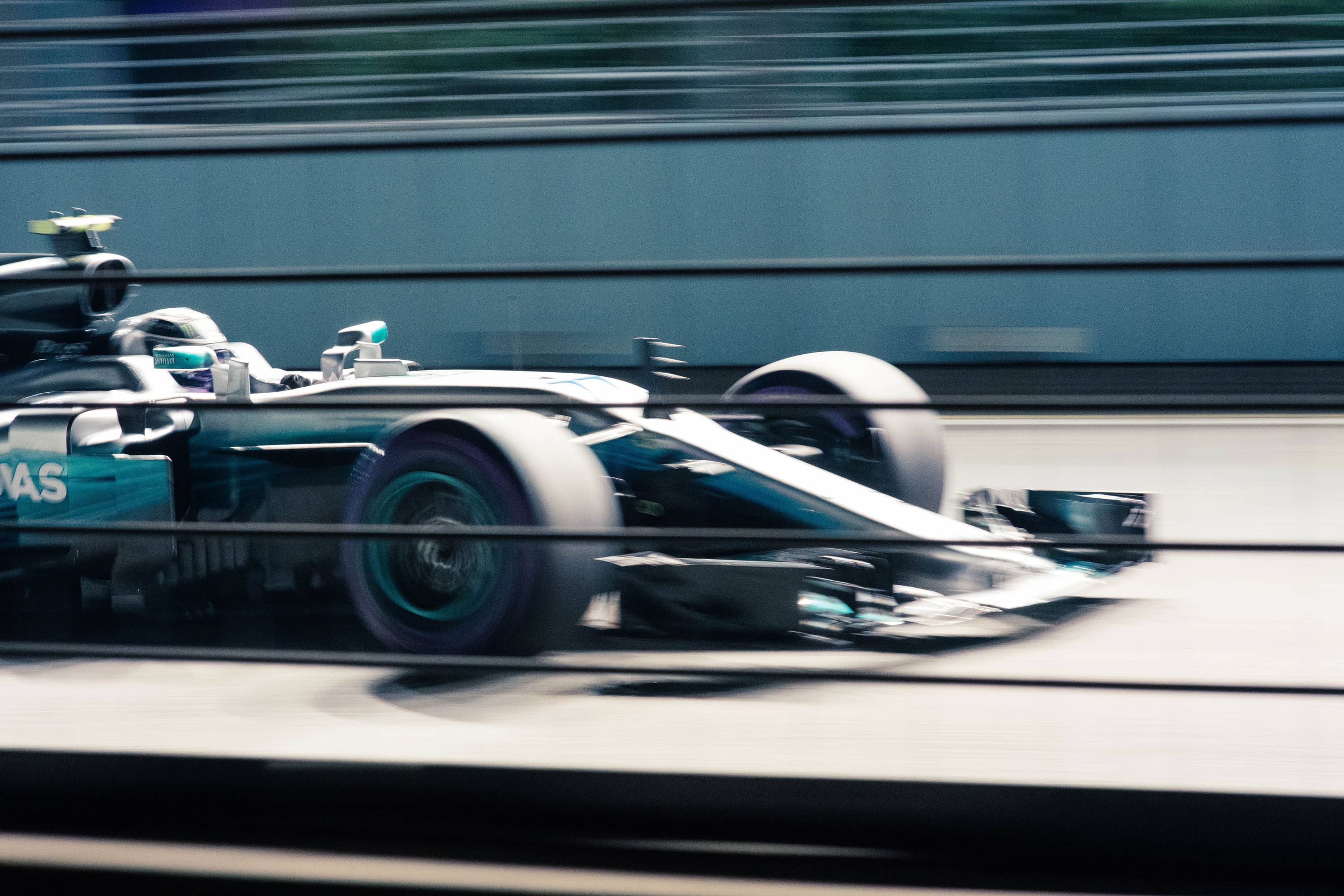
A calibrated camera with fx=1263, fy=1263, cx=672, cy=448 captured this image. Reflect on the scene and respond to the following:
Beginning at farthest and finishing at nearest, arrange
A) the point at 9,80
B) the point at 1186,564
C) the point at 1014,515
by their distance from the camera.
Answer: the point at 1186,564
the point at 1014,515
the point at 9,80

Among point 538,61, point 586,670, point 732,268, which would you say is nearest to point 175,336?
point 538,61

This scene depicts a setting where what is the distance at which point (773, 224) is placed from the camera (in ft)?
22.1

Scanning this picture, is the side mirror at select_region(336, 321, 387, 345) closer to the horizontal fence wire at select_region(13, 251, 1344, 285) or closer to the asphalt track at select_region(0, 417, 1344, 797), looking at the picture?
the asphalt track at select_region(0, 417, 1344, 797)

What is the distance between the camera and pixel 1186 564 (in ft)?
11.5

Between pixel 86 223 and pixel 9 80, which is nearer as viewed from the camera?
pixel 9 80

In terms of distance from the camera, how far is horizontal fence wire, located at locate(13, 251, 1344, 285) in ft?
4.83

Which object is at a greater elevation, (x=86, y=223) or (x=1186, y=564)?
(x=86, y=223)

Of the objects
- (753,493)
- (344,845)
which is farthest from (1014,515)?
(344,845)

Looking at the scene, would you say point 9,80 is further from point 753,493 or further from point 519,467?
point 753,493

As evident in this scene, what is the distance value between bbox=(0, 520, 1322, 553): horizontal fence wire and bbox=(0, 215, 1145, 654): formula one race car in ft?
2.56

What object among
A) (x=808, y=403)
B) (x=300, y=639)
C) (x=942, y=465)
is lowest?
(x=300, y=639)

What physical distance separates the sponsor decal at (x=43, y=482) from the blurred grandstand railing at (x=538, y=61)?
1.28 metres

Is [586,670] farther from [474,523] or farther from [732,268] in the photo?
[474,523]

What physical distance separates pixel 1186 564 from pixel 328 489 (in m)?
2.30
